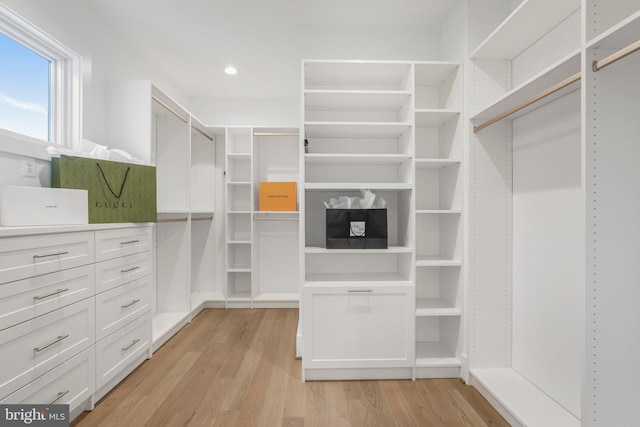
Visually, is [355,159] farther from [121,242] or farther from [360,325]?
[121,242]

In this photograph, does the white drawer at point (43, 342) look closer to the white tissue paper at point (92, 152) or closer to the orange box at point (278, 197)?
the white tissue paper at point (92, 152)

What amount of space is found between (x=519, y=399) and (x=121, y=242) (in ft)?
8.48

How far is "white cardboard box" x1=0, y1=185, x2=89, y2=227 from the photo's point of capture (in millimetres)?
1497

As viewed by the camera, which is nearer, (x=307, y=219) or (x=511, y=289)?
(x=511, y=289)

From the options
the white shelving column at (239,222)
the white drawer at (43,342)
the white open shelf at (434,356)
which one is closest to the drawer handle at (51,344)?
the white drawer at (43,342)

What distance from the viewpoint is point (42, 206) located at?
5.29ft

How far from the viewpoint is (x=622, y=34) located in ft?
3.61

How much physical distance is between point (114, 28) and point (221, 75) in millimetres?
1038


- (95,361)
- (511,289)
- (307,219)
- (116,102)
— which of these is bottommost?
(95,361)

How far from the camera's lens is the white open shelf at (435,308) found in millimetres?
2197

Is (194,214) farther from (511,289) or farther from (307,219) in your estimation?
(511,289)

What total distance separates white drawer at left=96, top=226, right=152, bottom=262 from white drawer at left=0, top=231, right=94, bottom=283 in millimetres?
78

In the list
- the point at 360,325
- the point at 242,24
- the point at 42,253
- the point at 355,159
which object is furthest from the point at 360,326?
the point at 242,24

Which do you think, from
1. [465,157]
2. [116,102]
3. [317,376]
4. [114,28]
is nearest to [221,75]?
[114,28]
